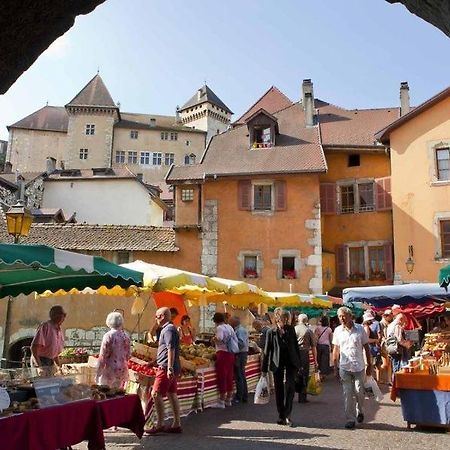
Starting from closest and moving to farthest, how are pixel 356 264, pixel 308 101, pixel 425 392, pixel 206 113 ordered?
pixel 425 392 < pixel 356 264 < pixel 308 101 < pixel 206 113

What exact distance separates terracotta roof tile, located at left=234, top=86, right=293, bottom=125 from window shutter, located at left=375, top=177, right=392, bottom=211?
12996 mm

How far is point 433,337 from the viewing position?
979cm

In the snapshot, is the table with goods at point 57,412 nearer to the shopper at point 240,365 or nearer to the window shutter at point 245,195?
the shopper at point 240,365

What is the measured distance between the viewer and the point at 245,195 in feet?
74.8

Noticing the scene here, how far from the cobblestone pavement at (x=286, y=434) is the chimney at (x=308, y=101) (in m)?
18.5

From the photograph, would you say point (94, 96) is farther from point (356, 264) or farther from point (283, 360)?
point (283, 360)

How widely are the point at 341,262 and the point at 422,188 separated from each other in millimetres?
4510

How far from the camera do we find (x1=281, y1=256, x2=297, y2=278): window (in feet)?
71.4

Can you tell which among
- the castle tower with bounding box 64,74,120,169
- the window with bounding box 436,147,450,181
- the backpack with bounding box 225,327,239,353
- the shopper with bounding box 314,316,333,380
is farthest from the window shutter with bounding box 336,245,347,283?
the castle tower with bounding box 64,74,120,169

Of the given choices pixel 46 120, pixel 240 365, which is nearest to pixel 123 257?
pixel 240 365

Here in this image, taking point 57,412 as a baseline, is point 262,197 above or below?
above

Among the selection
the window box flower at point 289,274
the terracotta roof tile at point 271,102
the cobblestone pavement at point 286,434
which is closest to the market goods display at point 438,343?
the cobblestone pavement at point 286,434

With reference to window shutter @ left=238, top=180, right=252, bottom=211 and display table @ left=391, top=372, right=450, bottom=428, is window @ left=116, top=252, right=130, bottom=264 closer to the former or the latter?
window shutter @ left=238, top=180, right=252, bottom=211

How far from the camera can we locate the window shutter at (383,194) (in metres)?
22.3
